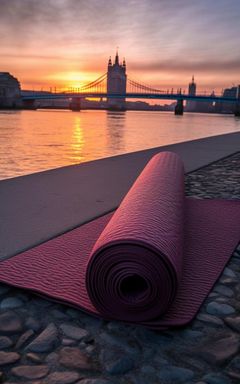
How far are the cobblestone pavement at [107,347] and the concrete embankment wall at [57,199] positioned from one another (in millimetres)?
1116

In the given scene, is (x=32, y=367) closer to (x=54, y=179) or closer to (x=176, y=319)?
(x=176, y=319)

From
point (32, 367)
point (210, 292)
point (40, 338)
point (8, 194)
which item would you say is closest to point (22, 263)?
point (40, 338)

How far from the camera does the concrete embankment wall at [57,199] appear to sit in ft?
13.8

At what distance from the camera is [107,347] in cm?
232

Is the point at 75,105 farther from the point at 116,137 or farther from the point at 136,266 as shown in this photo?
the point at 136,266

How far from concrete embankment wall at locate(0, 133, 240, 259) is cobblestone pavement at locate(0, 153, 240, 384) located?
1.12 meters

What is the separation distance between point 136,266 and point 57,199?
3.43m

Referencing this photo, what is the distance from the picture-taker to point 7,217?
4703 mm

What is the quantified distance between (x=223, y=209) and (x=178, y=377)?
347cm

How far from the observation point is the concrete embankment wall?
13.8 ft

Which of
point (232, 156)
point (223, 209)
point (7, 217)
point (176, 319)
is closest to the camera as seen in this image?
point (176, 319)

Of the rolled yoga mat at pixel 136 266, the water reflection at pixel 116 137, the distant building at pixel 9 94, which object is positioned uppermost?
the distant building at pixel 9 94

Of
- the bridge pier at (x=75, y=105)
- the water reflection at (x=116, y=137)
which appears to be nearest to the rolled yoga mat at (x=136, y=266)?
the water reflection at (x=116, y=137)

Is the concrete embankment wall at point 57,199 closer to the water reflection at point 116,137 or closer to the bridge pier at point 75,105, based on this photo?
the water reflection at point 116,137
